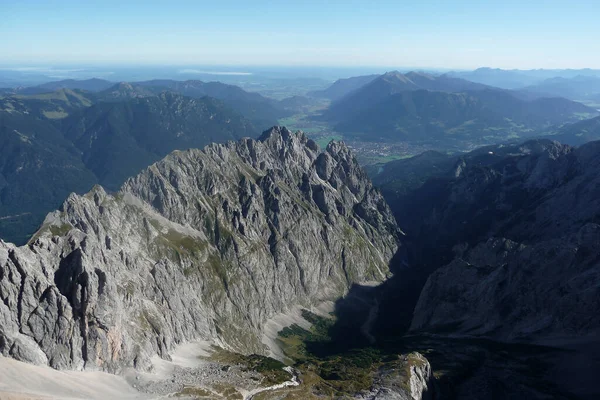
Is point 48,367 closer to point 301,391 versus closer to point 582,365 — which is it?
point 301,391

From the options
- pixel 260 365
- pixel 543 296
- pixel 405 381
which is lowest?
pixel 260 365

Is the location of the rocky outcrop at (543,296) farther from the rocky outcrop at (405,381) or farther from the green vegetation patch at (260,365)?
the green vegetation patch at (260,365)

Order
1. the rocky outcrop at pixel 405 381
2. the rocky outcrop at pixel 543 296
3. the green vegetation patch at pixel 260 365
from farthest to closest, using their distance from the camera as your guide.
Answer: the rocky outcrop at pixel 543 296 → the green vegetation patch at pixel 260 365 → the rocky outcrop at pixel 405 381

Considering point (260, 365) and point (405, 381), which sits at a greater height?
point (405, 381)

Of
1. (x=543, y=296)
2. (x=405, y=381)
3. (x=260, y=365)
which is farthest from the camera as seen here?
(x=543, y=296)

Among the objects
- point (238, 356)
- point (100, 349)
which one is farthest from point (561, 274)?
point (100, 349)

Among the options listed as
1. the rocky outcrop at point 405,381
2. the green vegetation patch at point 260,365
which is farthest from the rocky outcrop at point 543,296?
the green vegetation patch at point 260,365

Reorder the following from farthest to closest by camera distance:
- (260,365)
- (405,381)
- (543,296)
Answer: (543,296) → (260,365) → (405,381)

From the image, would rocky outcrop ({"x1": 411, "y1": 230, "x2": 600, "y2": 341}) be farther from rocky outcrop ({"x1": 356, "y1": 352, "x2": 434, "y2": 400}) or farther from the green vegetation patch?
the green vegetation patch

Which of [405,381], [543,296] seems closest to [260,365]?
[405,381]

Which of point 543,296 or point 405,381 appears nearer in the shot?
point 405,381

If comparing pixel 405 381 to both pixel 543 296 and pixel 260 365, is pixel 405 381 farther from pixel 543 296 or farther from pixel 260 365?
pixel 543 296
